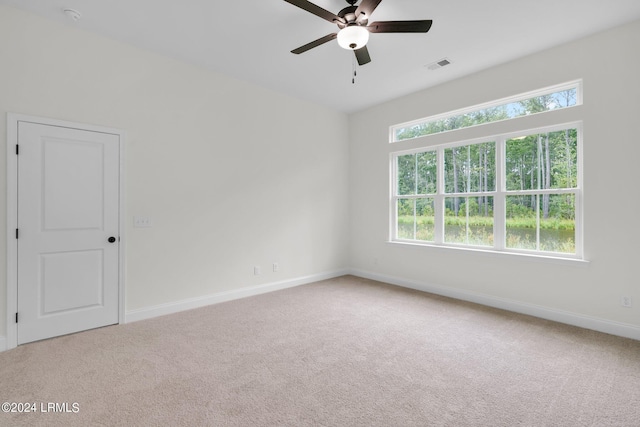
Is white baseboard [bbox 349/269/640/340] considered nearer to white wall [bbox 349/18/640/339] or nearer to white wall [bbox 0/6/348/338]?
white wall [bbox 349/18/640/339]

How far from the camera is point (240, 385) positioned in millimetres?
2148

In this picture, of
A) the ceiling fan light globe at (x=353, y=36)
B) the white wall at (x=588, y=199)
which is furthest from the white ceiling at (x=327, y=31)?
the ceiling fan light globe at (x=353, y=36)

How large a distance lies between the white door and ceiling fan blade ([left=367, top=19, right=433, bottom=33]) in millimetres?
2830

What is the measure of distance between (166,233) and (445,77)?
4079 millimetres

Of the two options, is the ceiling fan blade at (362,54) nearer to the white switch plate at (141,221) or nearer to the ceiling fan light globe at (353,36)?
the ceiling fan light globe at (353,36)

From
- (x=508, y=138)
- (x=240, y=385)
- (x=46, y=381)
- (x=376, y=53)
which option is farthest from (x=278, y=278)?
(x=508, y=138)

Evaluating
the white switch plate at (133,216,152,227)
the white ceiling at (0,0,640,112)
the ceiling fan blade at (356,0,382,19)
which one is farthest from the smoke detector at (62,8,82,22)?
the ceiling fan blade at (356,0,382,19)

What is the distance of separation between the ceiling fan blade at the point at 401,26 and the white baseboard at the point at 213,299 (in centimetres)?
347

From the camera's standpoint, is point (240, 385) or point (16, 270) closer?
point (240, 385)

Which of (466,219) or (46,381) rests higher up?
(466,219)

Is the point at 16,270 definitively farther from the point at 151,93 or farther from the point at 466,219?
the point at 466,219

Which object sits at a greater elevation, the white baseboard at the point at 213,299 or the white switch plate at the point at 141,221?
the white switch plate at the point at 141,221

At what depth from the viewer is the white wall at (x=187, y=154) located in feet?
9.40

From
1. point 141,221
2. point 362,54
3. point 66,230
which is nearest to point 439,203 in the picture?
point 362,54
